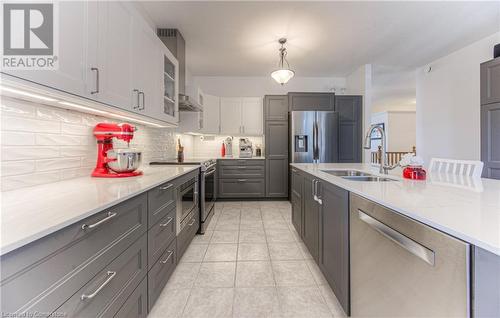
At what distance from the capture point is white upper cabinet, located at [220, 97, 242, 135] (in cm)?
465

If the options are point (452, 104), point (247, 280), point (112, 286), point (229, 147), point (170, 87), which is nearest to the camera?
point (112, 286)

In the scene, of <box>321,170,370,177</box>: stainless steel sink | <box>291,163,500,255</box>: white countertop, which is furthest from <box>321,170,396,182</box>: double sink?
<box>291,163,500,255</box>: white countertop

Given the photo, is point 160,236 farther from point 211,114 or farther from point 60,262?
point 211,114

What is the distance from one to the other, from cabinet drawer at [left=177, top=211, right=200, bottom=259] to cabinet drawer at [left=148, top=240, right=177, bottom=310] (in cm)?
14

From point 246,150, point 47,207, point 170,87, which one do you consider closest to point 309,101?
point 246,150

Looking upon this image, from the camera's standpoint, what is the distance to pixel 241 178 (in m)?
4.45

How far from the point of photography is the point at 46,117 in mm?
1305

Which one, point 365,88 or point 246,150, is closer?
point 365,88

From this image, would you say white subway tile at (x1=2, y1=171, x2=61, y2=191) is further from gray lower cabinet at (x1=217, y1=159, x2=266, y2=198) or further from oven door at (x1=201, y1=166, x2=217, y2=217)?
gray lower cabinet at (x1=217, y1=159, x2=266, y2=198)

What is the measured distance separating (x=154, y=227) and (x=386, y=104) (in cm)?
897

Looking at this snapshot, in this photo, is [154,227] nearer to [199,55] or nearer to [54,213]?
[54,213]

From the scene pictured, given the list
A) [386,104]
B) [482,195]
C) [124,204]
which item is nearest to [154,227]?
[124,204]

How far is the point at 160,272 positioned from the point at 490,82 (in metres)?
3.95

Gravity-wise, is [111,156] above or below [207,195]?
above
